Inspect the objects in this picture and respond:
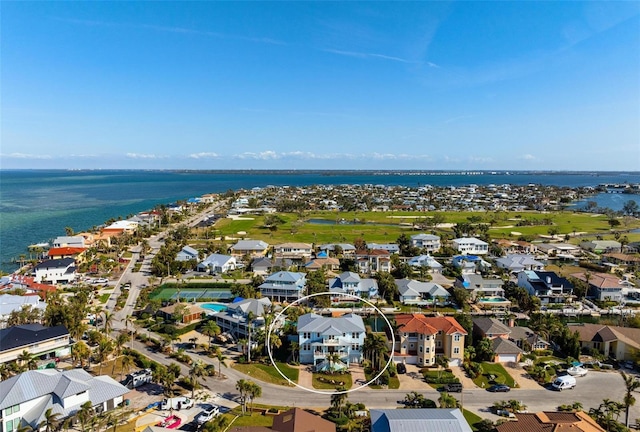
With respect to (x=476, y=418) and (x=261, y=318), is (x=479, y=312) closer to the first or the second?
(x=476, y=418)

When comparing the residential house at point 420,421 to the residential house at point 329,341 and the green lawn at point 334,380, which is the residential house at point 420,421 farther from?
the residential house at point 329,341

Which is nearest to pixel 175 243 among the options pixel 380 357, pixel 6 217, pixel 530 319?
pixel 380 357

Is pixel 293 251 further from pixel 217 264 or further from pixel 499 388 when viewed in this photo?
pixel 499 388

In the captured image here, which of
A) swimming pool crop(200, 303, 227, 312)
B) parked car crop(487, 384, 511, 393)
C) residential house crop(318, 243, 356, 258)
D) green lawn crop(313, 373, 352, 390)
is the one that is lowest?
swimming pool crop(200, 303, 227, 312)

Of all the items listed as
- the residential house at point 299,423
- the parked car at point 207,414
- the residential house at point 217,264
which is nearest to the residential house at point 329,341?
the residential house at point 299,423

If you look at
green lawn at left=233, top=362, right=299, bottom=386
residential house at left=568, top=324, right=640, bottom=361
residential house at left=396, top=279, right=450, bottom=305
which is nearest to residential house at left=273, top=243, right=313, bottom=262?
residential house at left=396, top=279, right=450, bottom=305

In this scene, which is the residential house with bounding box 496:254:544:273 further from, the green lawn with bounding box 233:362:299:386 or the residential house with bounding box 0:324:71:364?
the residential house with bounding box 0:324:71:364
